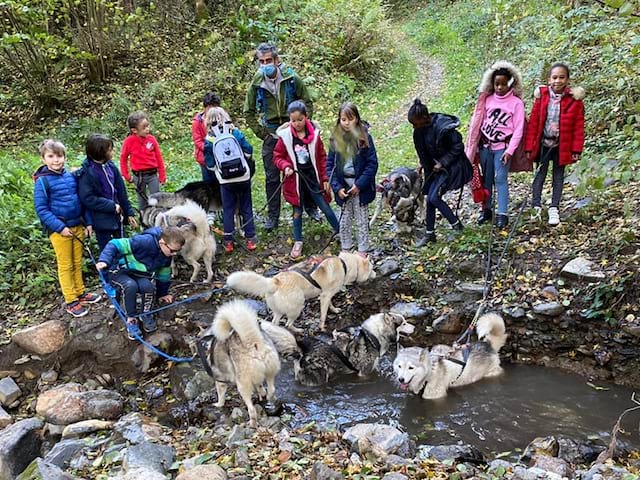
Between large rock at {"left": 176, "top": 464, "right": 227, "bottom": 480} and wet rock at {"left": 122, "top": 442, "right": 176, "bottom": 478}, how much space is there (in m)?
0.29

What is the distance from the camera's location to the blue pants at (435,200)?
22.4 feet

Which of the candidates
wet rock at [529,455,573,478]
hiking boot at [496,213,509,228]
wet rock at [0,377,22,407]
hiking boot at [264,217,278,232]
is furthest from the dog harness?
wet rock at [0,377,22,407]

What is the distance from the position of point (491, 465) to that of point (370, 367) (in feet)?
6.34

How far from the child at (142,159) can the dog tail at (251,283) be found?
10.1ft

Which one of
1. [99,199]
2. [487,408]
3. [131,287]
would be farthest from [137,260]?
[487,408]

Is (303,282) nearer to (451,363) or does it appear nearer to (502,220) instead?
(451,363)

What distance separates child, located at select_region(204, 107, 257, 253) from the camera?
6977 mm

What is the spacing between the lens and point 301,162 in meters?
7.00

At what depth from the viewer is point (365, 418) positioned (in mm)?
5047

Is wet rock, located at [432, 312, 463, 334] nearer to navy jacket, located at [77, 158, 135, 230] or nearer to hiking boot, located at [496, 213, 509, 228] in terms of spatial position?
hiking boot, located at [496, 213, 509, 228]

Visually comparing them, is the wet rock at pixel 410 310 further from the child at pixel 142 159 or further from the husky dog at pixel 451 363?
the child at pixel 142 159

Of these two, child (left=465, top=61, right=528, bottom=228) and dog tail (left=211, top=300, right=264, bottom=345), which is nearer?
dog tail (left=211, top=300, right=264, bottom=345)

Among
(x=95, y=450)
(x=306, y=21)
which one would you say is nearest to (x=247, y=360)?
(x=95, y=450)

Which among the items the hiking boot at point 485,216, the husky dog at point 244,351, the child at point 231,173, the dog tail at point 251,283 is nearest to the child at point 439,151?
the hiking boot at point 485,216
